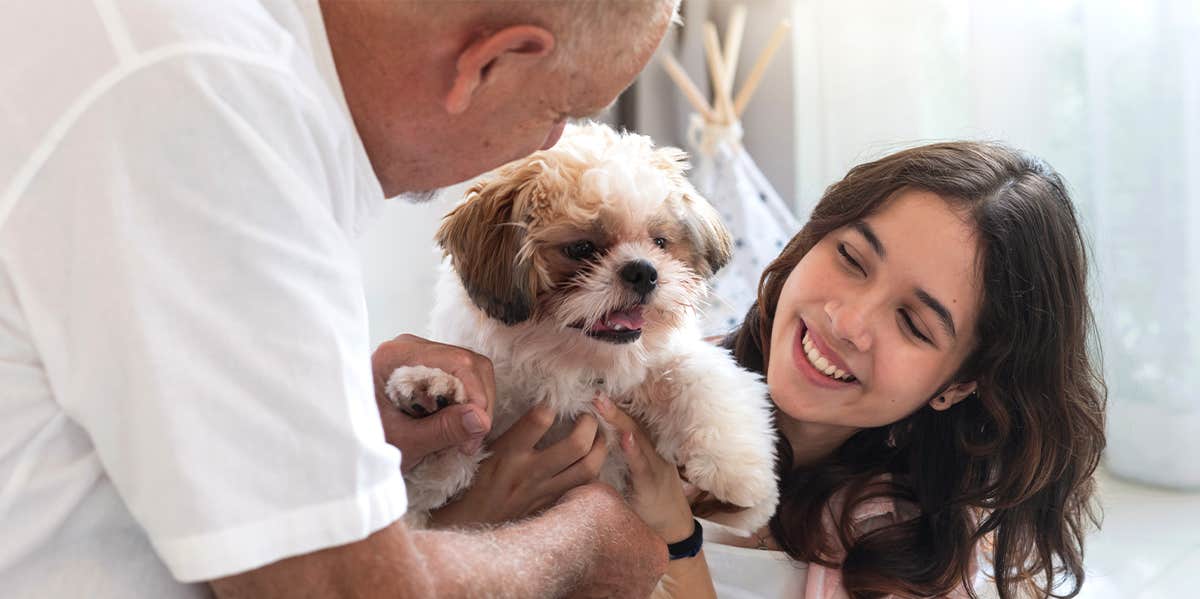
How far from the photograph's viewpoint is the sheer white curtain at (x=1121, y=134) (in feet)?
8.79

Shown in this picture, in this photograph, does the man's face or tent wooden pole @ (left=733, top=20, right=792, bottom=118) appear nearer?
the man's face

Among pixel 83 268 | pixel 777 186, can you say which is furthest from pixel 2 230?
pixel 777 186

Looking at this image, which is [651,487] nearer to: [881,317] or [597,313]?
[597,313]

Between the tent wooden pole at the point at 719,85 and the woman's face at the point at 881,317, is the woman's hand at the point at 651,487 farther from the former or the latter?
the tent wooden pole at the point at 719,85

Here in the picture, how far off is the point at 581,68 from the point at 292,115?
0.94ft

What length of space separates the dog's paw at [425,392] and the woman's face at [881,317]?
609 mm

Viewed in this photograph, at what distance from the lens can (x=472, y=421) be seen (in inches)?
49.7

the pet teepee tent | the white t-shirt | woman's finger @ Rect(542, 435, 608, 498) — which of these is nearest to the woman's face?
woman's finger @ Rect(542, 435, 608, 498)

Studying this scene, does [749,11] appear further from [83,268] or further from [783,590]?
[83,268]

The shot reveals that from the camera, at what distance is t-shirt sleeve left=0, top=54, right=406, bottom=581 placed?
68 cm

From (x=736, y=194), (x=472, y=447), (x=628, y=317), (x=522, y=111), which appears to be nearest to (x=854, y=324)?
(x=628, y=317)

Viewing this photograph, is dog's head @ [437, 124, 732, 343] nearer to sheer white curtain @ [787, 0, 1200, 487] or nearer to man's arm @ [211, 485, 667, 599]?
man's arm @ [211, 485, 667, 599]

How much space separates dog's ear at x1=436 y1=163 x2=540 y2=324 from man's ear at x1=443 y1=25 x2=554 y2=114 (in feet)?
1.68

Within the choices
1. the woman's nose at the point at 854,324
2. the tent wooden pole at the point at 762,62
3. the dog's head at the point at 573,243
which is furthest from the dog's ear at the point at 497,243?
the tent wooden pole at the point at 762,62
